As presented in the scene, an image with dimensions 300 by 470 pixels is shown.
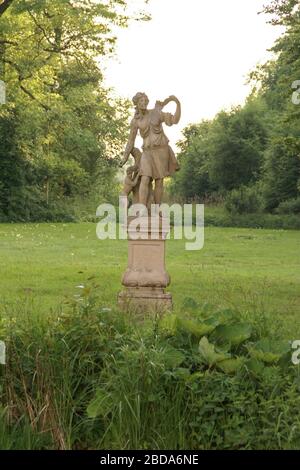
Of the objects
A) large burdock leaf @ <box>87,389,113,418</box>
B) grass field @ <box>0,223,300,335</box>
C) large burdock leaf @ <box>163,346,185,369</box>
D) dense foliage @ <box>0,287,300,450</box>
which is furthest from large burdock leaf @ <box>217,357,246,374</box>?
grass field @ <box>0,223,300,335</box>

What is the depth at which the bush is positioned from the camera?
39828 mm

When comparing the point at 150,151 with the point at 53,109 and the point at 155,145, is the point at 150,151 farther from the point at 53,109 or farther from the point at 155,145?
the point at 53,109

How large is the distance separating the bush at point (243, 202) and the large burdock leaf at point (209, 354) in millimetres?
→ 34093

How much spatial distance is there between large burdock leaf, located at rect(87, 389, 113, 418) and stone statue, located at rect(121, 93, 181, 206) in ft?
19.6

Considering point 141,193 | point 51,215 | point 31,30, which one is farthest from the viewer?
point 51,215

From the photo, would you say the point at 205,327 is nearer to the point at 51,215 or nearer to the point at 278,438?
the point at 278,438

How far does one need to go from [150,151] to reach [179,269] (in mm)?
A: 6657

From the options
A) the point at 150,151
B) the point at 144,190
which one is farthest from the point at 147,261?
the point at 150,151

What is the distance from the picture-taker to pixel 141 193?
36.8ft

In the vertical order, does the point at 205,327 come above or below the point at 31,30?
below

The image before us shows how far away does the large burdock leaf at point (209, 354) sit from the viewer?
5.59 metres

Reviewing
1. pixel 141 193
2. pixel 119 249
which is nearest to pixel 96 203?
pixel 119 249

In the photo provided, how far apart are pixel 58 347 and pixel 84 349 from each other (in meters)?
0.19
